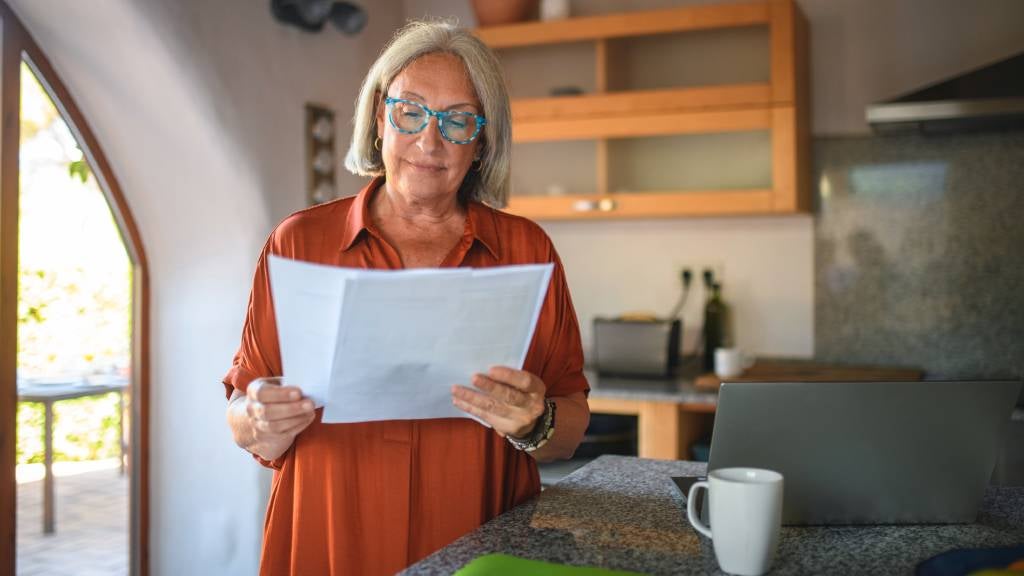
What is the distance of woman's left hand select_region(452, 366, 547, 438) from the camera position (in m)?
1.09

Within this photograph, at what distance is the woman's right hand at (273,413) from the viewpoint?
108cm

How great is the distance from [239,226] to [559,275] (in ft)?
5.48

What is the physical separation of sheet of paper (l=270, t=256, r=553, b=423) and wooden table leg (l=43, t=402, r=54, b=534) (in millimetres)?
1694

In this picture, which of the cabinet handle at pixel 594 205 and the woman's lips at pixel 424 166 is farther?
the cabinet handle at pixel 594 205

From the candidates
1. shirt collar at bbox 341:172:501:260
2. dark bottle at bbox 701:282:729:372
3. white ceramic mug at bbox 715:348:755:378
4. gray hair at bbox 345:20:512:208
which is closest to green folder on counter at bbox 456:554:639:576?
shirt collar at bbox 341:172:501:260

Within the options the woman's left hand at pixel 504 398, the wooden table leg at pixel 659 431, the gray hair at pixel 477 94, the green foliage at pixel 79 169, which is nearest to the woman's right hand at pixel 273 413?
the woman's left hand at pixel 504 398

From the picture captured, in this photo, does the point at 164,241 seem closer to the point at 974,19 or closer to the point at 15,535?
the point at 15,535

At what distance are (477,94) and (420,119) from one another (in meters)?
0.11

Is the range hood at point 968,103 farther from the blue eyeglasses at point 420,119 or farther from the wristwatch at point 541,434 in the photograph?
the wristwatch at point 541,434

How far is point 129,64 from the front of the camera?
8.23 ft

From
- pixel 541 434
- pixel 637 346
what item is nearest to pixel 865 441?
pixel 541 434

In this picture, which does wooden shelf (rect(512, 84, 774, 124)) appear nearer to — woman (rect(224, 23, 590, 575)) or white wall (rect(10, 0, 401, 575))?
white wall (rect(10, 0, 401, 575))

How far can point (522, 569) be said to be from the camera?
1.01 meters

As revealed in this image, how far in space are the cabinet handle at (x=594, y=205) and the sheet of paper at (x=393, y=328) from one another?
2.09 m
